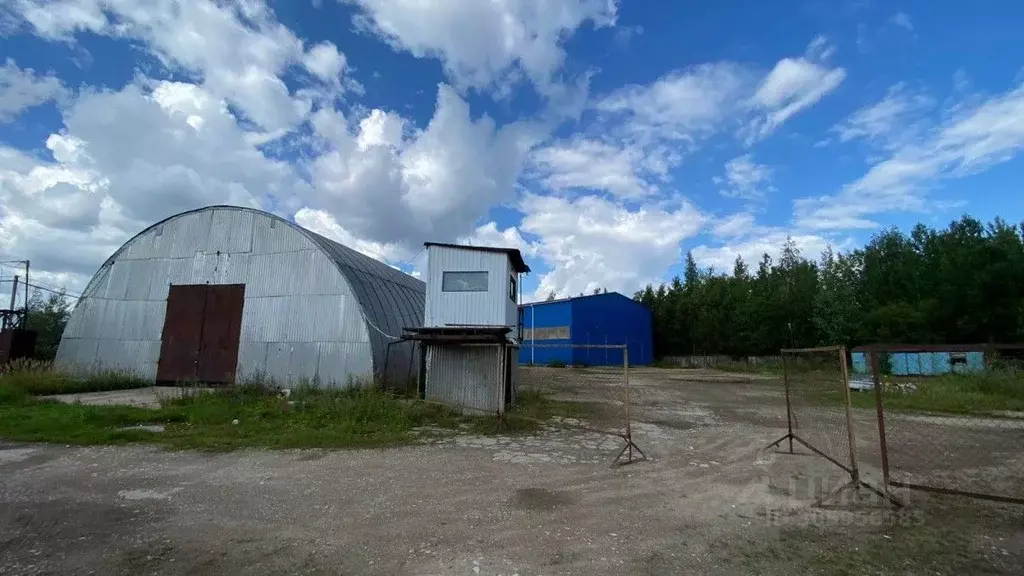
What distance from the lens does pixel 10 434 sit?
10.2 metres

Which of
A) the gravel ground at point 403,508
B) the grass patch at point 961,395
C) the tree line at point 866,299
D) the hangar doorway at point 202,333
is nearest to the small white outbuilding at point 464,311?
the gravel ground at point 403,508

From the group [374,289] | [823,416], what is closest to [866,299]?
[823,416]

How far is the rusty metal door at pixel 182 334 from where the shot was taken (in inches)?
754

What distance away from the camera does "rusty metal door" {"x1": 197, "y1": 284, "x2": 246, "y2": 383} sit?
18.8 metres

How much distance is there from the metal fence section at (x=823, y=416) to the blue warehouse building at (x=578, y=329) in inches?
996

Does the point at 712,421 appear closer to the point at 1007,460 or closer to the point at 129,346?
the point at 1007,460

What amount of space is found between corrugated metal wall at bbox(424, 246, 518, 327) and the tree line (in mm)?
34200

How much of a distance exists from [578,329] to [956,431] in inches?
1299

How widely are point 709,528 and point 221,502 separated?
5775mm

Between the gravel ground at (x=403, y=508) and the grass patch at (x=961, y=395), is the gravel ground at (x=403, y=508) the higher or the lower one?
the lower one

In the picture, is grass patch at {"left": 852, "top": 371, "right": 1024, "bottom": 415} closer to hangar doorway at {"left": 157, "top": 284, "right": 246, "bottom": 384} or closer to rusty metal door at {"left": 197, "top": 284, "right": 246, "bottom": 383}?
rusty metal door at {"left": 197, "top": 284, "right": 246, "bottom": 383}

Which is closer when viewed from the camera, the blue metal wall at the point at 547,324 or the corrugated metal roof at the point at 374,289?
the corrugated metal roof at the point at 374,289

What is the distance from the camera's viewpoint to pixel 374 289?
1998 centimetres

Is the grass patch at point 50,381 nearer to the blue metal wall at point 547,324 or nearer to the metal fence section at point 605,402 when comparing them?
the metal fence section at point 605,402
